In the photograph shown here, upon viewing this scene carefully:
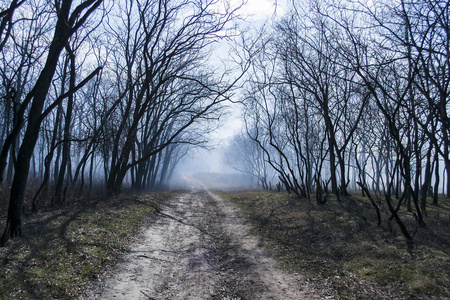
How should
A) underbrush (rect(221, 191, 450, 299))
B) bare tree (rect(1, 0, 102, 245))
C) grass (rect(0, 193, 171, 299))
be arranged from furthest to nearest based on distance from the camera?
bare tree (rect(1, 0, 102, 245)) < underbrush (rect(221, 191, 450, 299)) < grass (rect(0, 193, 171, 299))

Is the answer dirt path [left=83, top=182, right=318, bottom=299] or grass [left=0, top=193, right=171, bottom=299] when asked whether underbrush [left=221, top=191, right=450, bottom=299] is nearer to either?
dirt path [left=83, top=182, right=318, bottom=299]

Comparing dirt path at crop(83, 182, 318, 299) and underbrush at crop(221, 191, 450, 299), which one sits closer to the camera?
dirt path at crop(83, 182, 318, 299)

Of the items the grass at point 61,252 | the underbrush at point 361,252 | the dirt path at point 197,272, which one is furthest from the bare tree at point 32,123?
the underbrush at point 361,252

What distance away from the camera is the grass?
15.0 feet

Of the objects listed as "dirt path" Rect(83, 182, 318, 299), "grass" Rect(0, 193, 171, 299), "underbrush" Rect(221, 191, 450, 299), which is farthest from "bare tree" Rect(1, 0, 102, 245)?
"underbrush" Rect(221, 191, 450, 299)

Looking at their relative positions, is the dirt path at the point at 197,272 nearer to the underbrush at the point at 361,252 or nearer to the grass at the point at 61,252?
the grass at the point at 61,252

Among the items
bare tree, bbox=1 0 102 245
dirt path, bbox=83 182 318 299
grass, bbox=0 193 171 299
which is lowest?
dirt path, bbox=83 182 318 299

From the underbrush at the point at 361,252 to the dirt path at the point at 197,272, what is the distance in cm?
60

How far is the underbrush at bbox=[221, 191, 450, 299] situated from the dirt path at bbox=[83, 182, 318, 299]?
0.60 m

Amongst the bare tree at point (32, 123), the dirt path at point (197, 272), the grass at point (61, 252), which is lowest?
the dirt path at point (197, 272)

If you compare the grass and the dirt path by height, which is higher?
the grass

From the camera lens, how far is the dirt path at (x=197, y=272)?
4945 mm

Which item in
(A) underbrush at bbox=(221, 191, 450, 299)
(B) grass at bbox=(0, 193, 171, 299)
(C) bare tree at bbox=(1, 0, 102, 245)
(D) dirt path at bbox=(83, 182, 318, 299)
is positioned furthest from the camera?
(C) bare tree at bbox=(1, 0, 102, 245)

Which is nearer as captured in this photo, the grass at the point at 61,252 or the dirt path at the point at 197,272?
the grass at the point at 61,252
